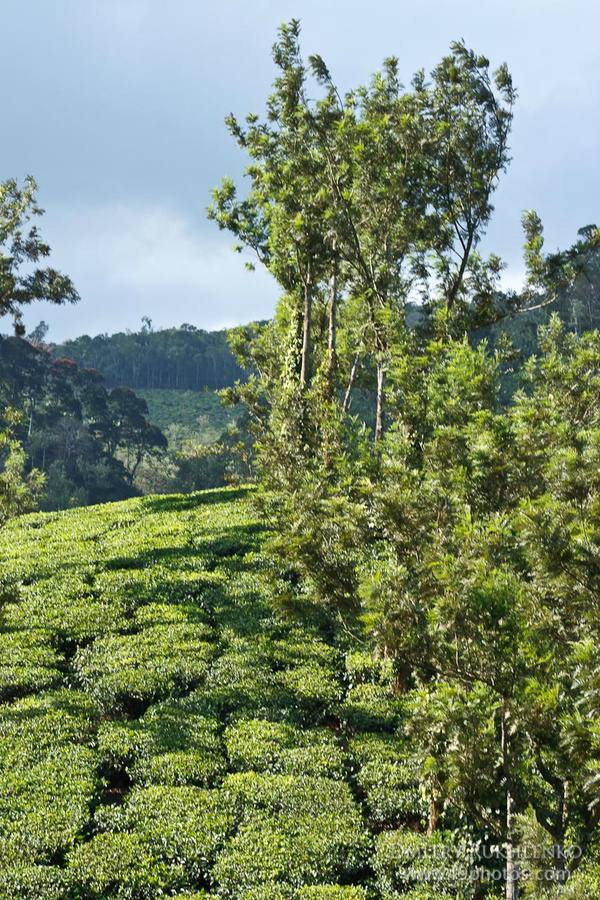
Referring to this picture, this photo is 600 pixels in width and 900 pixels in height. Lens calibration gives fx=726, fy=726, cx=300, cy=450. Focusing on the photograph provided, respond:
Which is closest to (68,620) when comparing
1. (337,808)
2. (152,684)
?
(152,684)

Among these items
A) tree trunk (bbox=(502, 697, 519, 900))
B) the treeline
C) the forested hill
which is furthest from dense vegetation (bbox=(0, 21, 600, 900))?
the forested hill

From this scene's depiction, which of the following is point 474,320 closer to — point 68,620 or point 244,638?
point 244,638

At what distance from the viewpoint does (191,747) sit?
16.4 m

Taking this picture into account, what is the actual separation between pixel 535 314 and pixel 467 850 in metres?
82.0

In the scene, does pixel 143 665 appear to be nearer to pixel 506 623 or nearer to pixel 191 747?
pixel 191 747

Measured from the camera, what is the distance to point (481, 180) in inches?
896

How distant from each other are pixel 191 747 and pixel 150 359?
446ft

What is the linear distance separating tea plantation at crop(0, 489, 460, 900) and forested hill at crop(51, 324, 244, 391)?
124m

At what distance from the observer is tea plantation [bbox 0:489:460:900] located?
1282 centimetres

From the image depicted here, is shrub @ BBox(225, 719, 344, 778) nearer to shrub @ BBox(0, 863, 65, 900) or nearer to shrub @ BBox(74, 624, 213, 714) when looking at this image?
shrub @ BBox(74, 624, 213, 714)

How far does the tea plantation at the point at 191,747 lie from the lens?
505 inches

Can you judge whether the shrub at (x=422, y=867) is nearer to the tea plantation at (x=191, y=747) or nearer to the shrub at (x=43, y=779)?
the tea plantation at (x=191, y=747)

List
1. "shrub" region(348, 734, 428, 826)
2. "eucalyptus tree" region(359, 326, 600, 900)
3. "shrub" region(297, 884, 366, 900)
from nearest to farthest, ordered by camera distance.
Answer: "eucalyptus tree" region(359, 326, 600, 900) < "shrub" region(297, 884, 366, 900) < "shrub" region(348, 734, 428, 826)

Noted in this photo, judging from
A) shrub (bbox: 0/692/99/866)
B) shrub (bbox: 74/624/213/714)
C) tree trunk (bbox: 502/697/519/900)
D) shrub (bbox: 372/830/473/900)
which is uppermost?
tree trunk (bbox: 502/697/519/900)
